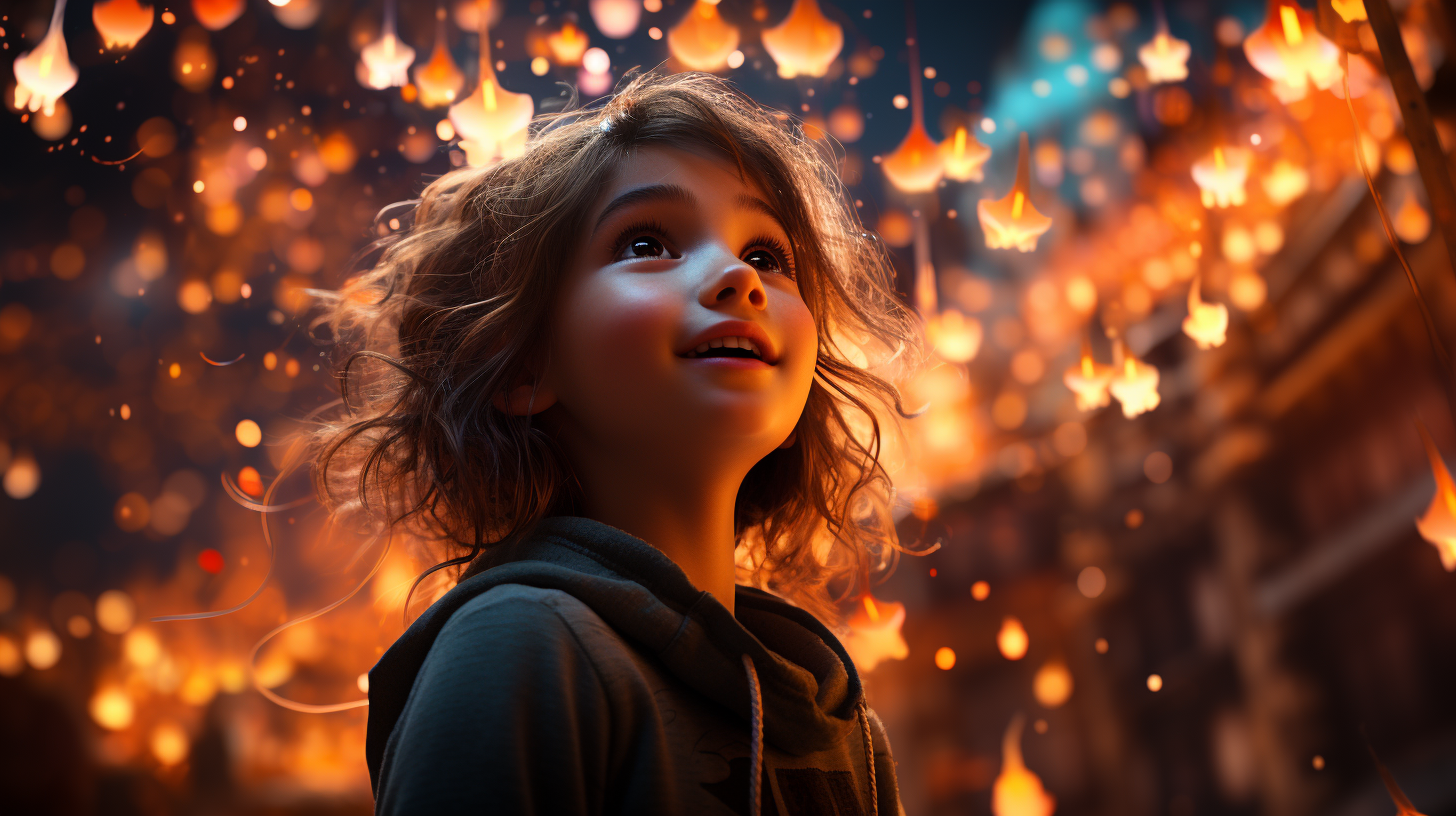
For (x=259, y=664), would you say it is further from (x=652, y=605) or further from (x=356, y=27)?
(x=652, y=605)

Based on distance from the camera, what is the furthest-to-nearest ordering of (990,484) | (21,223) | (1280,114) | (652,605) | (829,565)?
1. (990,484)
2. (1280,114)
3. (21,223)
4. (829,565)
5. (652,605)

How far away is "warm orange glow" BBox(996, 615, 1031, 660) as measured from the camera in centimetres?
129

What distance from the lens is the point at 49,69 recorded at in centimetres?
81

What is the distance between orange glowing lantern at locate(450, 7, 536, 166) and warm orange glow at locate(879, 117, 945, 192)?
0.50m

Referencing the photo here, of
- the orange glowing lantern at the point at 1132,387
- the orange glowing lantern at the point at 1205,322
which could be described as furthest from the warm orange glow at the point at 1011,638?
the orange glowing lantern at the point at 1205,322

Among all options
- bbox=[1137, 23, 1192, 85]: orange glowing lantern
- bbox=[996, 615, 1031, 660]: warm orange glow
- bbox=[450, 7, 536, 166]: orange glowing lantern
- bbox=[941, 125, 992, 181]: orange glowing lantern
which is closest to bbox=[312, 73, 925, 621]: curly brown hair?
bbox=[450, 7, 536, 166]: orange glowing lantern

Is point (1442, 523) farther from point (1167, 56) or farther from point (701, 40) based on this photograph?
point (701, 40)

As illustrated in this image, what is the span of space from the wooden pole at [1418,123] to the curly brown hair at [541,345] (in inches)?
13.6

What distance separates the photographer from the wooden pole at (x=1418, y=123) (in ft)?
1.61

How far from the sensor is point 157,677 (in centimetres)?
116

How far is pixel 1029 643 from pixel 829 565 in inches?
26.3

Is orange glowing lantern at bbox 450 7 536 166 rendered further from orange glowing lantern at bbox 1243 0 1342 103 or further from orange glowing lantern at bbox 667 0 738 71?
orange glowing lantern at bbox 1243 0 1342 103

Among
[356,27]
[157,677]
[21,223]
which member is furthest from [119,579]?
[356,27]

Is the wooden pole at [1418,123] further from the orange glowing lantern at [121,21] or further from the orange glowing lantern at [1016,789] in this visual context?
the orange glowing lantern at [121,21]
